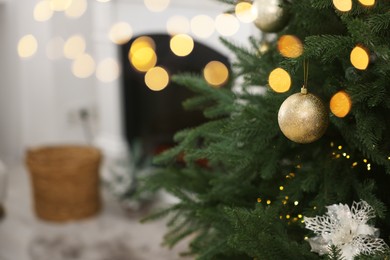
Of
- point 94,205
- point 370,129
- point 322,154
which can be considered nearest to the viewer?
point 370,129

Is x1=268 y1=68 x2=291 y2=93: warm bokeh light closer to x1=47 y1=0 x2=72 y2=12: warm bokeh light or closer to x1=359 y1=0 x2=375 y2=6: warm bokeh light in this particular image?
x1=359 y1=0 x2=375 y2=6: warm bokeh light

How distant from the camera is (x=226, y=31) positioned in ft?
7.75

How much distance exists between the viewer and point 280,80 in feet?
3.17

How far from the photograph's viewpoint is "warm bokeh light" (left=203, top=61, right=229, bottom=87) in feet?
7.91

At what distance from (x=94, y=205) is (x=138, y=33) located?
857 millimetres

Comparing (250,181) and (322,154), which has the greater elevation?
(322,154)

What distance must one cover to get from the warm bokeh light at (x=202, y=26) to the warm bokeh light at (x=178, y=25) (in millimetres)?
42

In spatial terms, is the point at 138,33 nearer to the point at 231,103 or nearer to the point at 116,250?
the point at 116,250

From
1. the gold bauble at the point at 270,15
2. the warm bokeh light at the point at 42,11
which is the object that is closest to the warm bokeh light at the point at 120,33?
the warm bokeh light at the point at 42,11

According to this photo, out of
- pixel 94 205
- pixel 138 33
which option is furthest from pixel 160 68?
pixel 94 205

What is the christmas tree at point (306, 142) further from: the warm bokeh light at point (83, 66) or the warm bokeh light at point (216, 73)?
the warm bokeh light at point (83, 66)

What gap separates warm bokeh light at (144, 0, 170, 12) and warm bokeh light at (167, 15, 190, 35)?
7 cm

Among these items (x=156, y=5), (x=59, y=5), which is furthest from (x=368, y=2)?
(x=59, y=5)

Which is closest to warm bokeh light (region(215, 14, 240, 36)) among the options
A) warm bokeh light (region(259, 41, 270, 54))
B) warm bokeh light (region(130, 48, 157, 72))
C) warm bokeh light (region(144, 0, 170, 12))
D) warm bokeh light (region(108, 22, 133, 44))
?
warm bokeh light (region(144, 0, 170, 12))
